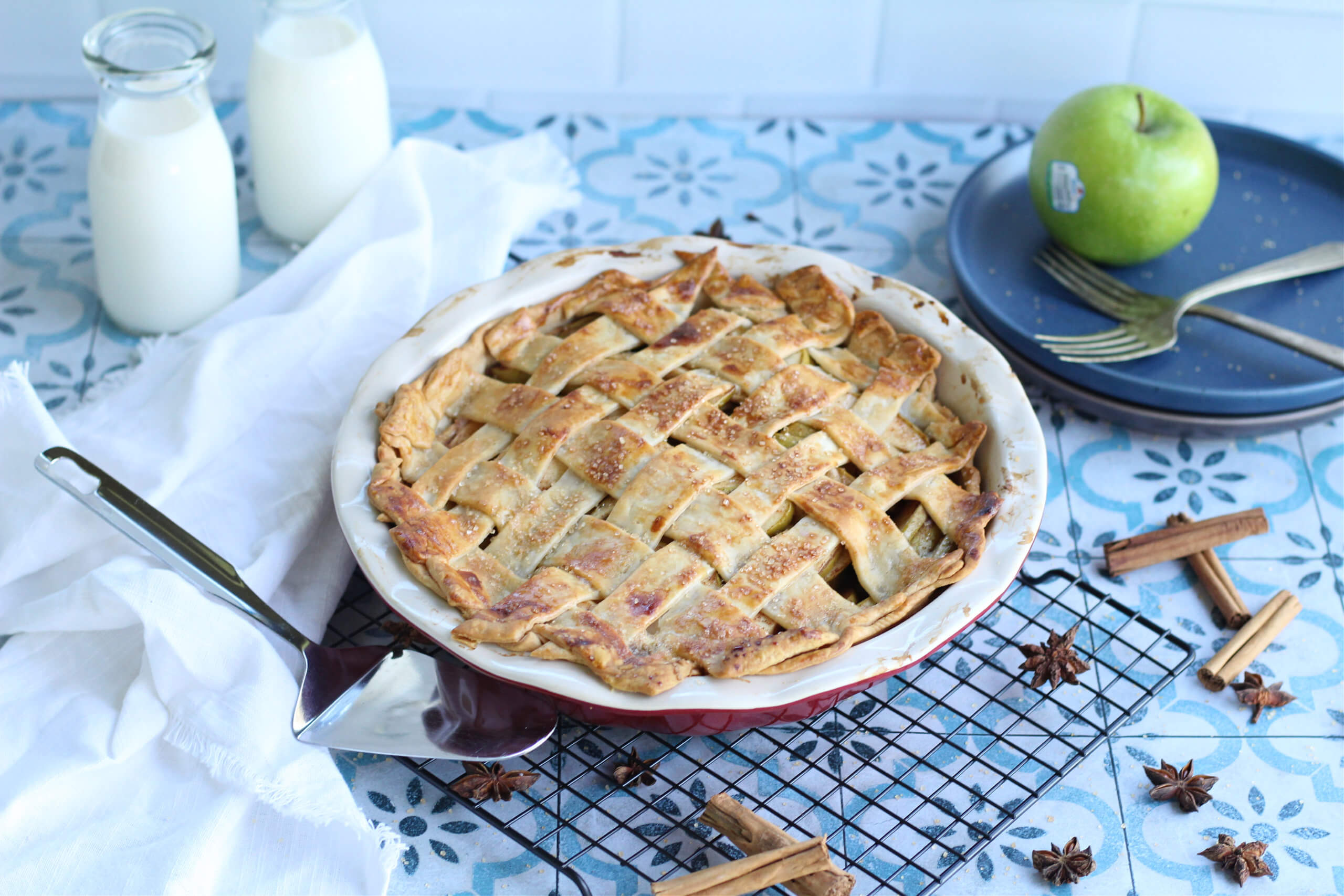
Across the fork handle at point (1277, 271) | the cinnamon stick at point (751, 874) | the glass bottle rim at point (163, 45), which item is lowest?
the cinnamon stick at point (751, 874)

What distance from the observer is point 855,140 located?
68.6 inches

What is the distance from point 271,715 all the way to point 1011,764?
0.59 meters

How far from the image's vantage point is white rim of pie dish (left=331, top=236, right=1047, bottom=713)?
883mm

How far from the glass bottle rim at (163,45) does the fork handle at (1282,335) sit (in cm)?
111

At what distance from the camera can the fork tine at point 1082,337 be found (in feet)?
4.38

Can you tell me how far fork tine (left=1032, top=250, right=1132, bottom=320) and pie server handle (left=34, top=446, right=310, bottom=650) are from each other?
0.95 metres

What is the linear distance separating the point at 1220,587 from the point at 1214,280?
0.48 meters

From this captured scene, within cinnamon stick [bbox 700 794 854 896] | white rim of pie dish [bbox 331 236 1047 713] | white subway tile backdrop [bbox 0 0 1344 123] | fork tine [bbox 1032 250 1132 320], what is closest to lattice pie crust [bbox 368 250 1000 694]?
white rim of pie dish [bbox 331 236 1047 713]

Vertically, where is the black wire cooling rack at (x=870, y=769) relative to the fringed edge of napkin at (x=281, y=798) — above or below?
below

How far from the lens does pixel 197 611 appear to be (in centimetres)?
98

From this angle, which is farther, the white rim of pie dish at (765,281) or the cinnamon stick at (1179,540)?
the cinnamon stick at (1179,540)

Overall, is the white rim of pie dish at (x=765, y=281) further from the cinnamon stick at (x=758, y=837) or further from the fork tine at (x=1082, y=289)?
the fork tine at (x=1082, y=289)

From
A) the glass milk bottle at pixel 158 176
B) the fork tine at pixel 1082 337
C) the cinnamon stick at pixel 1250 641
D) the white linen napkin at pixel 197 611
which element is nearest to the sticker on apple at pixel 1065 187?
the fork tine at pixel 1082 337

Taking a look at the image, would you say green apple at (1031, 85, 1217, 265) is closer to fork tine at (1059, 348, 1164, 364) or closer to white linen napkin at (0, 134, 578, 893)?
fork tine at (1059, 348, 1164, 364)
